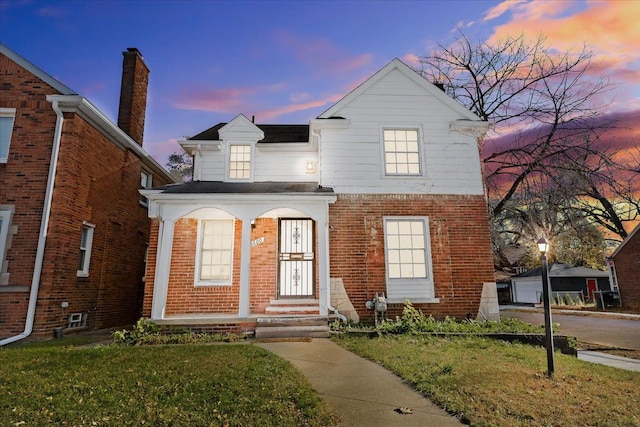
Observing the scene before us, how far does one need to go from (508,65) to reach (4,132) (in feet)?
61.8

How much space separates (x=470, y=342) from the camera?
7570mm

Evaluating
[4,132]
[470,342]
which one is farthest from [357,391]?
[4,132]

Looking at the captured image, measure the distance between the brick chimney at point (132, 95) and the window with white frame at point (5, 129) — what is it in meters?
3.59

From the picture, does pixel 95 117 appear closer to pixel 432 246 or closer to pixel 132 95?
pixel 132 95

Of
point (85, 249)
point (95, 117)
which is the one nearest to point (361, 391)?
point (85, 249)

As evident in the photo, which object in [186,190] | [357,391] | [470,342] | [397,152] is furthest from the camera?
[397,152]

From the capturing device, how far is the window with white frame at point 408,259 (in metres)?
9.84

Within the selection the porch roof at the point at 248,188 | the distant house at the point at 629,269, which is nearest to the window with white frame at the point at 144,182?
the porch roof at the point at 248,188

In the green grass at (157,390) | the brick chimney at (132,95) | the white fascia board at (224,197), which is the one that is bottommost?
the green grass at (157,390)

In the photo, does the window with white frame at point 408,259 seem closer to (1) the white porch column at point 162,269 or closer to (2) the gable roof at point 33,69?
(1) the white porch column at point 162,269

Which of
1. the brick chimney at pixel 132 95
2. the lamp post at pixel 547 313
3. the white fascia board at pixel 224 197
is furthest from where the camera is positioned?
the brick chimney at pixel 132 95

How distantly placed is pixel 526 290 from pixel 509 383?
31.2 m

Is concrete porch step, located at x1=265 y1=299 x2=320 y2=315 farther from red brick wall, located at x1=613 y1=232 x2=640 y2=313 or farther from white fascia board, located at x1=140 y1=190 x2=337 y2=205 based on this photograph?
red brick wall, located at x1=613 y1=232 x2=640 y2=313

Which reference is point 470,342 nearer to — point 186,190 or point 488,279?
point 488,279
